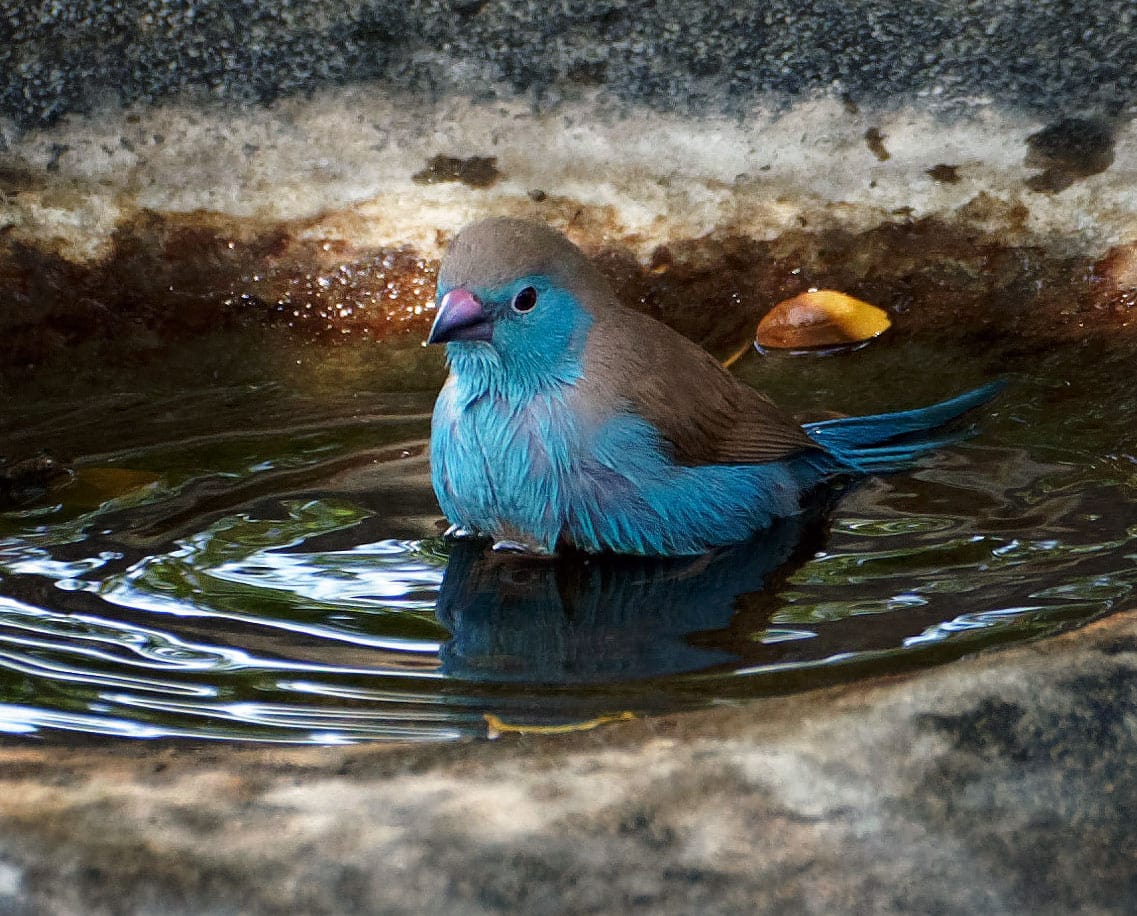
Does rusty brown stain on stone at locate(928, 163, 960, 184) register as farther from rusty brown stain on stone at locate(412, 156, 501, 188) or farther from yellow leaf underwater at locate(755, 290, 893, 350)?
rusty brown stain on stone at locate(412, 156, 501, 188)

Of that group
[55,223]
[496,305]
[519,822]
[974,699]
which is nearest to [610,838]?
[519,822]

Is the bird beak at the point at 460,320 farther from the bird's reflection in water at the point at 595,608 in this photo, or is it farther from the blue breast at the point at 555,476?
the bird's reflection in water at the point at 595,608

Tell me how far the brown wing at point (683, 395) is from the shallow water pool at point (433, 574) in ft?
0.77

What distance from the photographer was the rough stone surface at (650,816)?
1920mm

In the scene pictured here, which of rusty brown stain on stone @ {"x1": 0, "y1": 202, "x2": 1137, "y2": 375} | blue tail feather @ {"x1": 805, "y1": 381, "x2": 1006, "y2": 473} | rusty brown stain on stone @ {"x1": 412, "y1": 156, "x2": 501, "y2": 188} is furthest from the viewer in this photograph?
rusty brown stain on stone @ {"x1": 412, "y1": 156, "x2": 501, "y2": 188}

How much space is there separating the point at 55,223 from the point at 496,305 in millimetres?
1791

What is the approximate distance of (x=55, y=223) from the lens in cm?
454

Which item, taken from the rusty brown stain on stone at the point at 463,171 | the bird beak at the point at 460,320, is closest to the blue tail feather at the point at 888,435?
the bird beak at the point at 460,320

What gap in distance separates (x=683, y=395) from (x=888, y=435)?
0.65 m

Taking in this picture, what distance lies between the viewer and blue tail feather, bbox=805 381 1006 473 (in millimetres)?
3926

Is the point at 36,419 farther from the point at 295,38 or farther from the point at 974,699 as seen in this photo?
Answer: the point at 974,699

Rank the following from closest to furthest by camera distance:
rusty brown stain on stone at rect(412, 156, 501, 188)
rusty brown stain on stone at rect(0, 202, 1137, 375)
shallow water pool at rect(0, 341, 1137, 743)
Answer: shallow water pool at rect(0, 341, 1137, 743)
rusty brown stain on stone at rect(0, 202, 1137, 375)
rusty brown stain on stone at rect(412, 156, 501, 188)

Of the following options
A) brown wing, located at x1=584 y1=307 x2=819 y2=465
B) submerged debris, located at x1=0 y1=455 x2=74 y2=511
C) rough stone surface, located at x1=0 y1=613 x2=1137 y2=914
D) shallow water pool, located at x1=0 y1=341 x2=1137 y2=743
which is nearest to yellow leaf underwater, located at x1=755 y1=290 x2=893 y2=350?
shallow water pool, located at x1=0 y1=341 x2=1137 y2=743

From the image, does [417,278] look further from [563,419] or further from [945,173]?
[945,173]
